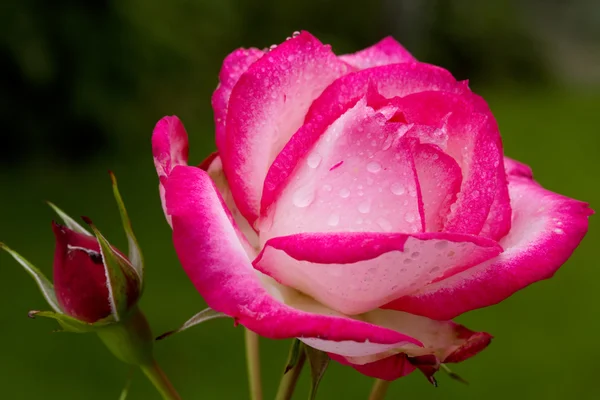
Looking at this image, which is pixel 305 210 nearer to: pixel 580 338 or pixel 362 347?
pixel 362 347

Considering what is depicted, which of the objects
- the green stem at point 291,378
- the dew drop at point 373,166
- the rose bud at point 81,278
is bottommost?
the green stem at point 291,378

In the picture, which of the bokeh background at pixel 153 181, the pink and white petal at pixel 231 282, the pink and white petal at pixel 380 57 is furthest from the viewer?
the bokeh background at pixel 153 181

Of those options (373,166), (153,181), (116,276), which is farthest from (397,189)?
(153,181)

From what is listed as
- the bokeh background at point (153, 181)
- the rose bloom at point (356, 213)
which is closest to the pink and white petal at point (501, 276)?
the rose bloom at point (356, 213)

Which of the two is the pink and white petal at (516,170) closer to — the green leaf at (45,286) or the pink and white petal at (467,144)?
the pink and white petal at (467,144)

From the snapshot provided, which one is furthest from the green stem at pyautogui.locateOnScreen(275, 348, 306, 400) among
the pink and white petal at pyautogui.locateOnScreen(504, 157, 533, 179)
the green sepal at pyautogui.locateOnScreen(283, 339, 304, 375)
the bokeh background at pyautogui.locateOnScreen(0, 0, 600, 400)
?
the bokeh background at pyautogui.locateOnScreen(0, 0, 600, 400)

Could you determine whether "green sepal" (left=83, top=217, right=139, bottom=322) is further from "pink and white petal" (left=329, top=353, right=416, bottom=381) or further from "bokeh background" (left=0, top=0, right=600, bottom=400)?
"bokeh background" (left=0, top=0, right=600, bottom=400)

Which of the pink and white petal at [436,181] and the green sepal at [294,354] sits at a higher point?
the pink and white petal at [436,181]
